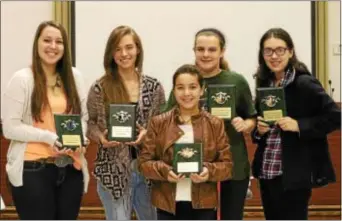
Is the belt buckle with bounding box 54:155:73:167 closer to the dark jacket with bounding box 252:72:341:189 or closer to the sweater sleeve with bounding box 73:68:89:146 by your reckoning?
the sweater sleeve with bounding box 73:68:89:146

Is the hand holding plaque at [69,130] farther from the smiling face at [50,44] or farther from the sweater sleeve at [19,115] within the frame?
the smiling face at [50,44]

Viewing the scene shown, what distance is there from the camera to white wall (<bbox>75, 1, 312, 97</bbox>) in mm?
5652

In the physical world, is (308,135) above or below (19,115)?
below

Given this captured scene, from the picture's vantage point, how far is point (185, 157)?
2.79 metres

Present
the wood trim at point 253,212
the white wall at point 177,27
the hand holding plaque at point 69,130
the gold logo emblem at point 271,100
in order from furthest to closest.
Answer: the white wall at point 177,27, the wood trim at point 253,212, the gold logo emblem at point 271,100, the hand holding plaque at point 69,130

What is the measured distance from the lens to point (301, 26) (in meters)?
5.64

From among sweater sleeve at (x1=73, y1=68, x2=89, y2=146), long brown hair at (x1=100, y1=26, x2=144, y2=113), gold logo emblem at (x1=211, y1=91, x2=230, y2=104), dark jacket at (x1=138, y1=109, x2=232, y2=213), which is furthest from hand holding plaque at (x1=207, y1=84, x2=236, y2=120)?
sweater sleeve at (x1=73, y1=68, x2=89, y2=146)

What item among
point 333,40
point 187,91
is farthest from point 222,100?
point 333,40

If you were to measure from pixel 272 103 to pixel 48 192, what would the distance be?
4.23 feet

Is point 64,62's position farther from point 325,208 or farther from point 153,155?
point 325,208

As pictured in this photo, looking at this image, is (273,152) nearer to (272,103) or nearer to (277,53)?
(272,103)

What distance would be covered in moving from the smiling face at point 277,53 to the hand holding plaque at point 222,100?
0.86 feet

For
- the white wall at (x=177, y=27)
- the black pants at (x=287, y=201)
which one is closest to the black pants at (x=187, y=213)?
the black pants at (x=287, y=201)

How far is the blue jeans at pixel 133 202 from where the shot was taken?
3.11m
